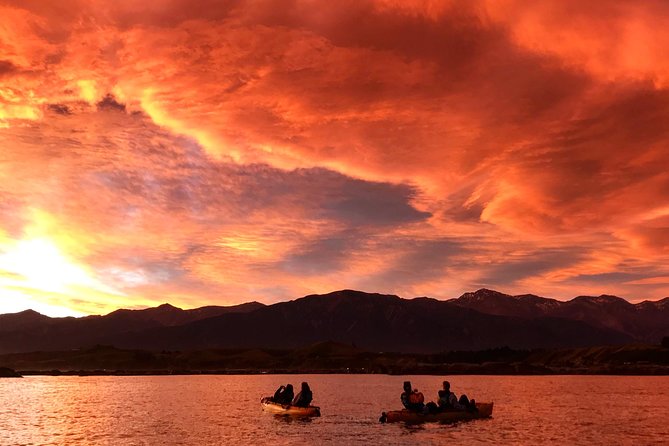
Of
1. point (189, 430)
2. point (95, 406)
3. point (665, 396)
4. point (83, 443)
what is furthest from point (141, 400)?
point (665, 396)

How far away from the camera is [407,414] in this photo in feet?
213

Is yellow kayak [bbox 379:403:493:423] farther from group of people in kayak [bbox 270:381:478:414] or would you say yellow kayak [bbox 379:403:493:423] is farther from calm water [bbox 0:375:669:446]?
calm water [bbox 0:375:669:446]

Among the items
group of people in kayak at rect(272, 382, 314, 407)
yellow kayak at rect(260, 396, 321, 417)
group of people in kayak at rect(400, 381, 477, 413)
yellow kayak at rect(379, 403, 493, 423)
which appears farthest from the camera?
group of people in kayak at rect(272, 382, 314, 407)

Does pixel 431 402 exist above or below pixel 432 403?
above

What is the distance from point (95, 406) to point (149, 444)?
52013mm

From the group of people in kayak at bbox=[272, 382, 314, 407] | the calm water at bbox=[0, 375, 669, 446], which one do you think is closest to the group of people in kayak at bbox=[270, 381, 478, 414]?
the group of people in kayak at bbox=[272, 382, 314, 407]

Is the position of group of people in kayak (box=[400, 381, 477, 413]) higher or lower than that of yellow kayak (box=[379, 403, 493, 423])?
higher

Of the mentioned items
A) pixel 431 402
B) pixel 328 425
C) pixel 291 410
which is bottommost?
pixel 328 425

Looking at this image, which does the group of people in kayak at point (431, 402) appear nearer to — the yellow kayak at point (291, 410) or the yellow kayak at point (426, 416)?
the yellow kayak at point (426, 416)

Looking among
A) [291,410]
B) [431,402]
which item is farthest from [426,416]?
[291,410]

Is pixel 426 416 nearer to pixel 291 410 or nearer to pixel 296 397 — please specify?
pixel 291 410

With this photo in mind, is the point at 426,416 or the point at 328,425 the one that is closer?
the point at 426,416

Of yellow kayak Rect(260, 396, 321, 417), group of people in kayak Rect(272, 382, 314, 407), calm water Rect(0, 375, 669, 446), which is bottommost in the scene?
calm water Rect(0, 375, 669, 446)

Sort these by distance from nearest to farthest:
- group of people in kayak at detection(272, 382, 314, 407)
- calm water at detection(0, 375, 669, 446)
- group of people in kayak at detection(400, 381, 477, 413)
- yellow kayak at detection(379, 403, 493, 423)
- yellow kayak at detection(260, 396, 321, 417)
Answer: calm water at detection(0, 375, 669, 446) → yellow kayak at detection(379, 403, 493, 423) → group of people in kayak at detection(400, 381, 477, 413) → yellow kayak at detection(260, 396, 321, 417) → group of people in kayak at detection(272, 382, 314, 407)
